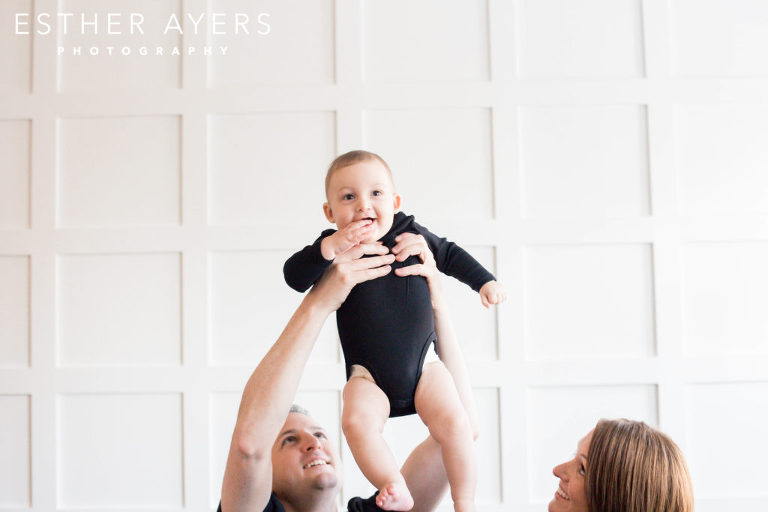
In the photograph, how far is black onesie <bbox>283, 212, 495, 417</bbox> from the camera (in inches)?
52.6

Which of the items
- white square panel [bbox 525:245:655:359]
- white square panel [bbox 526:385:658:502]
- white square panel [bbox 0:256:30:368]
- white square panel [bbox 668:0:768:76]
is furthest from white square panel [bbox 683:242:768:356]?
white square panel [bbox 0:256:30:368]

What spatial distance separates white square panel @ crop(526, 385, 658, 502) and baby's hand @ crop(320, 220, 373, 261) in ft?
6.37

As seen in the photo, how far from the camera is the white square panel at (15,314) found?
3.13 metres

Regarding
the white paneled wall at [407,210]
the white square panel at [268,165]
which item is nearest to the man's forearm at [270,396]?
the white paneled wall at [407,210]

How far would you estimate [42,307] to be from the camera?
3.12 meters

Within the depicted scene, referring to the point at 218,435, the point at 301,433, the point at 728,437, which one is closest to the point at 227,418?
the point at 218,435

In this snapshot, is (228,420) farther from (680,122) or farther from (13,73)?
(680,122)

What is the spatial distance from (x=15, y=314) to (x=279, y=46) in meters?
1.61

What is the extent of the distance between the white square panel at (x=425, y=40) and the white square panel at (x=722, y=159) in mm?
922

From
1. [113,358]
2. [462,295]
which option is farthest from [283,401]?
[113,358]

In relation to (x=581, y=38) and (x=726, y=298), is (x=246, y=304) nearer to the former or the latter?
(x=581, y=38)

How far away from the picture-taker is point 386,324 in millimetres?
1359

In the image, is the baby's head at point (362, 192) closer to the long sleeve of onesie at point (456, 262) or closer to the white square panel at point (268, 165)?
the long sleeve of onesie at point (456, 262)

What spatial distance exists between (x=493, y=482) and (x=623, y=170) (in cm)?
142
